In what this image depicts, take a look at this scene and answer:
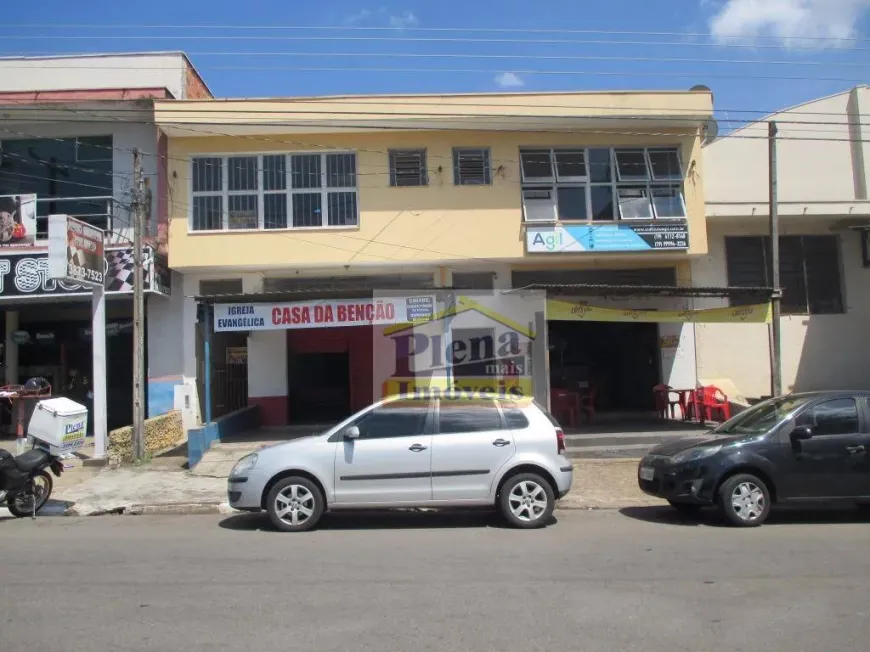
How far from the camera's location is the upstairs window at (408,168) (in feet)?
52.8

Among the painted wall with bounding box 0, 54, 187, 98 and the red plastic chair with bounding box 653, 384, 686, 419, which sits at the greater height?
the painted wall with bounding box 0, 54, 187, 98

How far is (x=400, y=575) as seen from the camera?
6184 mm

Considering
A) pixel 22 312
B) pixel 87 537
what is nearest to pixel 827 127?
pixel 87 537

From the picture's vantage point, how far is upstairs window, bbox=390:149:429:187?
16.1 meters

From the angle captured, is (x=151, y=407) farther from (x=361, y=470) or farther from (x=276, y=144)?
(x=361, y=470)

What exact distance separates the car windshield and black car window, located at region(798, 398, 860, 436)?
0.18 metres

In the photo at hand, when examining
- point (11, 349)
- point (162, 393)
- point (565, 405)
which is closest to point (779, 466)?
point (565, 405)

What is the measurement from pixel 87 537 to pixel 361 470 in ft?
10.5

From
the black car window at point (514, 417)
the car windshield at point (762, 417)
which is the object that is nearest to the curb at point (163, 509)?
the car windshield at point (762, 417)

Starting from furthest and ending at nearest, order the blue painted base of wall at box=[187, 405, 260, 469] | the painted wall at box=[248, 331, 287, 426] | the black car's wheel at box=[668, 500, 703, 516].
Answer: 1. the painted wall at box=[248, 331, 287, 426]
2. the blue painted base of wall at box=[187, 405, 260, 469]
3. the black car's wheel at box=[668, 500, 703, 516]

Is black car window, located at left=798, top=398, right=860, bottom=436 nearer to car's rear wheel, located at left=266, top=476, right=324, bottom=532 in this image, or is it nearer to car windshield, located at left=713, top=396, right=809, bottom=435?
car windshield, located at left=713, top=396, right=809, bottom=435

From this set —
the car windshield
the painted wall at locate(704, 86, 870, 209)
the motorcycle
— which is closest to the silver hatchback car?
the car windshield

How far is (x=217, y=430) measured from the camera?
530 inches

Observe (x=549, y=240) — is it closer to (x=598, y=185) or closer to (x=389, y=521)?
(x=598, y=185)
